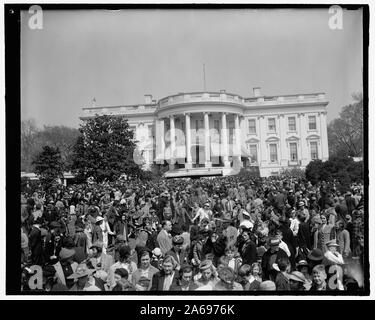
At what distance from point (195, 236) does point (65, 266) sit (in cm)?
254

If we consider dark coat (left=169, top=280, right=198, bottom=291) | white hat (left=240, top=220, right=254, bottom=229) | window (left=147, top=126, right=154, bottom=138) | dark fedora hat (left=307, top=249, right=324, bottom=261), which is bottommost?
dark coat (left=169, top=280, right=198, bottom=291)

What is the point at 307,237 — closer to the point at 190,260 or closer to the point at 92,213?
the point at 190,260

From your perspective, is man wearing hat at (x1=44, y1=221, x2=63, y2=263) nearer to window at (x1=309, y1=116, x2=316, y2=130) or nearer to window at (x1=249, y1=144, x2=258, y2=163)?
window at (x1=249, y1=144, x2=258, y2=163)

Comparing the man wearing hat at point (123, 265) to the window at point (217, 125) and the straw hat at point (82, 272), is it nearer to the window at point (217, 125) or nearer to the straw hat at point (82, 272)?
the straw hat at point (82, 272)

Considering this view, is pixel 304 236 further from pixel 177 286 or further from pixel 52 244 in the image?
pixel 52 244

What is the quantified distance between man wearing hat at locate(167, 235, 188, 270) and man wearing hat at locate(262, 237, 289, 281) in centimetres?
154

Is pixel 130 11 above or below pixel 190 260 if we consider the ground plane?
above

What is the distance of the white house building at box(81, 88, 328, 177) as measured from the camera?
9320 mm

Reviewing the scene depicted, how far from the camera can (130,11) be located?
825 cm

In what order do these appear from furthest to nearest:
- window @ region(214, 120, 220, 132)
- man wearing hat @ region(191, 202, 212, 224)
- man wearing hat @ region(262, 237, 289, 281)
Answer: window @ region(214, 120, 220, 132), man wearing hat @ region(191, 202, 212, 224), man wearing hat @ region(262, 237, 289, 281)

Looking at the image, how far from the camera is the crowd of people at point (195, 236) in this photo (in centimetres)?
692

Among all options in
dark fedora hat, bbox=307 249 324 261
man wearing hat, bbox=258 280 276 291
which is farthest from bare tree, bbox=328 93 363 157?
man wearing hat, bbox=258 280 276 291
